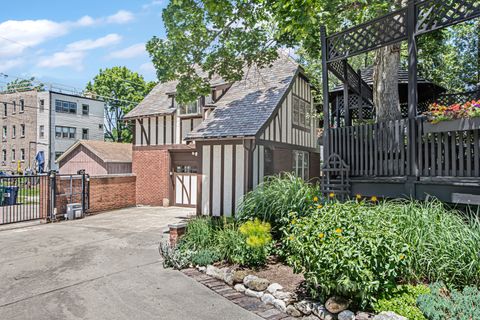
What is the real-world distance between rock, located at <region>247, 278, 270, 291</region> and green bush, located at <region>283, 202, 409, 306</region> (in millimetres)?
819

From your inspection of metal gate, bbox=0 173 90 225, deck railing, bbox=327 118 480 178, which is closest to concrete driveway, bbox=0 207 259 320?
metal gate, bbox=0 173 90 225

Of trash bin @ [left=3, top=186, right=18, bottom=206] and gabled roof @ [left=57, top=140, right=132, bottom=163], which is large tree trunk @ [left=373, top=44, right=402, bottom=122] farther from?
trash bin @ [left=3, top=186, right=18, bottom=206]

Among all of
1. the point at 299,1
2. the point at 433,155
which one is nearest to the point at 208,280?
the point at 433,155

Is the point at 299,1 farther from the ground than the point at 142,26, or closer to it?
closer to it

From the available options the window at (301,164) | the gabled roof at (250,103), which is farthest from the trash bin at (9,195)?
the window at (301,164)

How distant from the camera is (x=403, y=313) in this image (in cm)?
390

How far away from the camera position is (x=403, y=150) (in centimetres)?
633

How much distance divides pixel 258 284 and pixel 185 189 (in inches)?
409

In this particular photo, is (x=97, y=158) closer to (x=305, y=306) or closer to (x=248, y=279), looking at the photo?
(x=248, y=279)

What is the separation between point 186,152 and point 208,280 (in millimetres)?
9606

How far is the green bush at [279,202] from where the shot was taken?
6812mm

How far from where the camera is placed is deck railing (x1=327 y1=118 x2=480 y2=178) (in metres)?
5.58

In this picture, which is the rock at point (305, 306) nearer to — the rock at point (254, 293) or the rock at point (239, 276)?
the rock at point (254, 293)

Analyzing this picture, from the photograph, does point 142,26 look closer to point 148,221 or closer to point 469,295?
point 148,221
